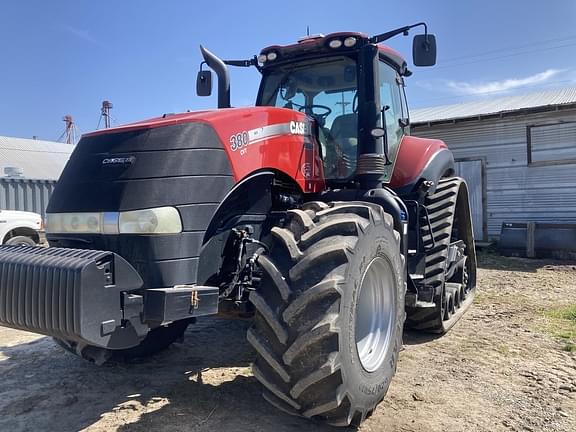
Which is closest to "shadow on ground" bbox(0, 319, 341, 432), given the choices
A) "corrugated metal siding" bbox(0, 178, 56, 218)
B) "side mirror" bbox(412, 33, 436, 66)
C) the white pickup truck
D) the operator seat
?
the operator seat

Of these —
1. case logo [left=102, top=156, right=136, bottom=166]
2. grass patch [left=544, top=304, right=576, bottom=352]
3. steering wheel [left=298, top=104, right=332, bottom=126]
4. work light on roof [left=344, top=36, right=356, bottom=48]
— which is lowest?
grass patch [left=544, top=304, right=576, bottom=352]

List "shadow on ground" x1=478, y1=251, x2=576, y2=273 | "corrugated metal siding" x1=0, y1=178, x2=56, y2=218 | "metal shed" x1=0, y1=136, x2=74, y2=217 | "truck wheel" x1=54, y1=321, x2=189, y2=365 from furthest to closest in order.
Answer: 1. "metal shed" x1=0, y1=136, x2=74, y2=217
2. "corrugated metal siding" x1=0, y1=178, x2=56, y2=218
3. "shadow on ground" x1=478, y1=251, x2=576, y2=273
4. "truck wheel" x1=54, y1=321, x2=189, y2=365

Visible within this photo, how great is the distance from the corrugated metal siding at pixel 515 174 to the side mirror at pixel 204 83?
33.5 ft

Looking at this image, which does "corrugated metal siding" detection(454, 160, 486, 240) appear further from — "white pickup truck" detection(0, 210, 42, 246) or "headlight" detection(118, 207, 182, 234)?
"headlight" detection(118, 207, 182, 234)

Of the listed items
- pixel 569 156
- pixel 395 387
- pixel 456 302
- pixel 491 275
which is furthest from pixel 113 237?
pixel 569 156

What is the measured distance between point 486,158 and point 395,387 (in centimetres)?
1091

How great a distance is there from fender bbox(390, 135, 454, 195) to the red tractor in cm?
88

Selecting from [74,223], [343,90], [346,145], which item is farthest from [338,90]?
[74,223]

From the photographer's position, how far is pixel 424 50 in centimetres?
450

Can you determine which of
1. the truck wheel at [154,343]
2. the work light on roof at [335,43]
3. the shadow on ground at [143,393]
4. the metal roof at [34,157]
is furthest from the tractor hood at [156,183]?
the metal roof at [34,157]

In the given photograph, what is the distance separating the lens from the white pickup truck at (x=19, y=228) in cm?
959

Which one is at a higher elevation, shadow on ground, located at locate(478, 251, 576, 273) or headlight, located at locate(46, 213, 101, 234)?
headlight, located at locate(46, 213, 101, 234)

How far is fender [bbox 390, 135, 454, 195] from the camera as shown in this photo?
5082 millimetres

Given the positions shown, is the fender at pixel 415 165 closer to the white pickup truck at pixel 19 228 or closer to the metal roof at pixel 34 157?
the white pickup truck at pixel 19 228
